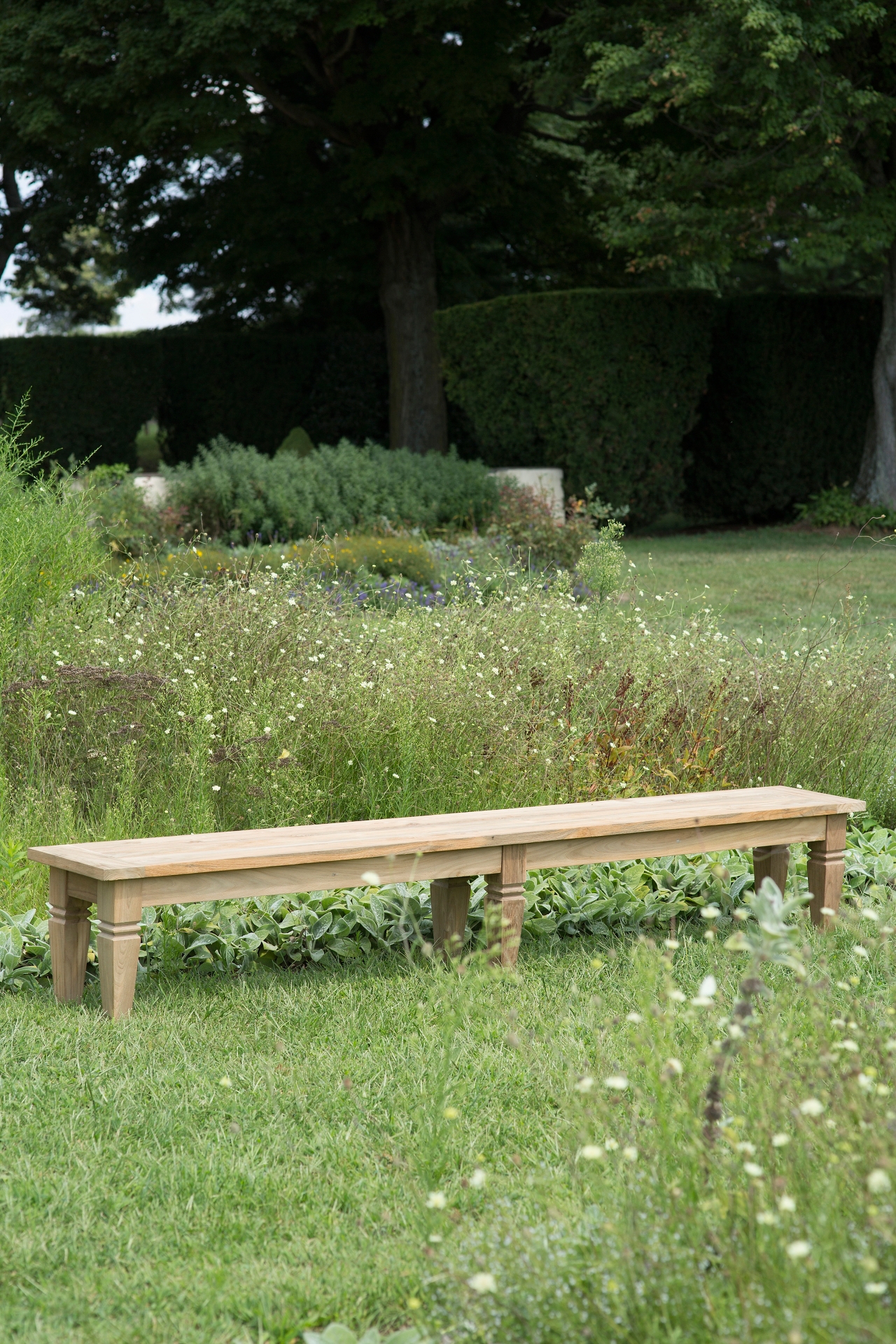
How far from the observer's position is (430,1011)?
3.54 m

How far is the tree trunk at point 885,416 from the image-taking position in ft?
54.3

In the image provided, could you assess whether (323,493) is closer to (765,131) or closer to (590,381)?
(590,381)

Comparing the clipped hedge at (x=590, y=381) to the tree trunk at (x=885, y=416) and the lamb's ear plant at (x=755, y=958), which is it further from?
the lamb's ear plant at (x=755, y=958)

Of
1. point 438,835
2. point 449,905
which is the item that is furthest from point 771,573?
point 438,835

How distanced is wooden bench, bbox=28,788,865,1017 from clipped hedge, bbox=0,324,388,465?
1653 centimetres

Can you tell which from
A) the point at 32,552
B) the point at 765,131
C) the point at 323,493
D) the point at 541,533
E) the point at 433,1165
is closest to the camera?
the point at 433,1165

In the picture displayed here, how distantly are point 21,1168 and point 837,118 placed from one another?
14292mm

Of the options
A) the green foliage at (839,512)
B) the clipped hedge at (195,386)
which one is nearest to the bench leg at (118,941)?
the green foliage at (839,512)

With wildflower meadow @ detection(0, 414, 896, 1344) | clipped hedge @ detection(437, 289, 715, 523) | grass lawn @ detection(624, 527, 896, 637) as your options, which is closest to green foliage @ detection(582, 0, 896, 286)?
clipped hedge @ detection(437, 289, 715, 523)

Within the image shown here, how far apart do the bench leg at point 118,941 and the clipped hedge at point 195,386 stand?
17.0 meters

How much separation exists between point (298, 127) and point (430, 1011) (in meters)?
17.2

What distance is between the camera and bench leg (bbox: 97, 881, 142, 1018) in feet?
11.1

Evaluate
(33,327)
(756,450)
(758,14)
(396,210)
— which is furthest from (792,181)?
(33,327)

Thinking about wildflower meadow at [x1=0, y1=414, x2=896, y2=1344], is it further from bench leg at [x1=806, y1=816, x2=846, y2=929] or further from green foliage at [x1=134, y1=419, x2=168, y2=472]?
green foliage at [x1=134, y1=419, x2=168, y2=472]
